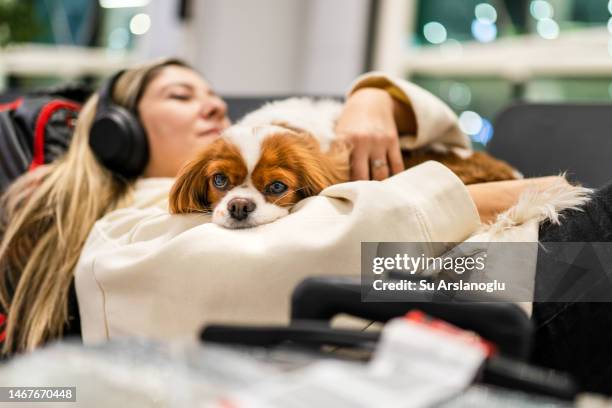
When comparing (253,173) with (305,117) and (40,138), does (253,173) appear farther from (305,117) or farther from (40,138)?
(40,138)

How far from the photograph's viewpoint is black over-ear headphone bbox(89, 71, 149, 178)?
4.65 feet

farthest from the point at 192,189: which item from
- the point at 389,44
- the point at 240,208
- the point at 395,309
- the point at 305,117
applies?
the point at 389,44

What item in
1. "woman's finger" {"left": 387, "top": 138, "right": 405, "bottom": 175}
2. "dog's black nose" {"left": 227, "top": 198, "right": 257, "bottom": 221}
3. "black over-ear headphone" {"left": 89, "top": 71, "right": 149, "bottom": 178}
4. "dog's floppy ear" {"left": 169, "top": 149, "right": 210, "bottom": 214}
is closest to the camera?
"dog's black nose" {"left": 227, "top": 198, "right": 257, "bottom": 221}

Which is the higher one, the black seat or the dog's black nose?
the black seat

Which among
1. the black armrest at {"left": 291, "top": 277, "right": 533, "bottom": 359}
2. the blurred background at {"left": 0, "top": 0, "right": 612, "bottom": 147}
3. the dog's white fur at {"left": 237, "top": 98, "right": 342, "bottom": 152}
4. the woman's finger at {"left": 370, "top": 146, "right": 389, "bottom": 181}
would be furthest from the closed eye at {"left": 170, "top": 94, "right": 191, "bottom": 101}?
the blurred background at {"left": 0, "top": 0, "right": 612, "bottom": 147}

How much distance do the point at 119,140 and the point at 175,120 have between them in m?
0.15

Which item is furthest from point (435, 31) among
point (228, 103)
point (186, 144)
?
point (186, 144)

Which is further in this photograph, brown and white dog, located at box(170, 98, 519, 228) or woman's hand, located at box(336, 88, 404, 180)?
woman's hand, located at box(336, 88, 404, 180)

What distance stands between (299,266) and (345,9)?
123 inches

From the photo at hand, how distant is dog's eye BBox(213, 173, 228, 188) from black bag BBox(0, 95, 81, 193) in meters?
0.60

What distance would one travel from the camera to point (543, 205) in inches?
38.0

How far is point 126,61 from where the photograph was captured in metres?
4.76

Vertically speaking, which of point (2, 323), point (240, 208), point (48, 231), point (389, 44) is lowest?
point (2, 323)

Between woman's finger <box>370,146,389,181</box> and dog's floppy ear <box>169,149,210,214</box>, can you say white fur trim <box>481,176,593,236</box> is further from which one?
dog's floppy ear <box>169,149,210,214</box>
